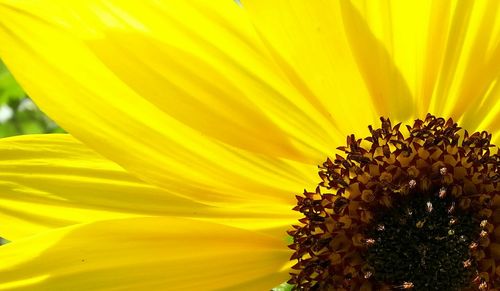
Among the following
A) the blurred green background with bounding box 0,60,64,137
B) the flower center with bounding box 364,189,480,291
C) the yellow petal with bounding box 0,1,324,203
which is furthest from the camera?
the blurred green background with bounding box 0,60,64,137

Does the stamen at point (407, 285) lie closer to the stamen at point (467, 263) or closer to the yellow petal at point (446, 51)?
the stamen at point (467, 263)

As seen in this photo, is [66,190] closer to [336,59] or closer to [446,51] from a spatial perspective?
[336,59]

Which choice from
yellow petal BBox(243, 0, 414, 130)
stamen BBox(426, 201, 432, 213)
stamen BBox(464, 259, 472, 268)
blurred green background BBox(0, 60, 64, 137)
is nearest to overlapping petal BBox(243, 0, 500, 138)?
yellow petal BBox(243, 0, 414, 130)

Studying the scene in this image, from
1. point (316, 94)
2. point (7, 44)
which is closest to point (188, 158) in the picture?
point (316, 94)

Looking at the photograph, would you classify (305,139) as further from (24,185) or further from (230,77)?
(24,185)

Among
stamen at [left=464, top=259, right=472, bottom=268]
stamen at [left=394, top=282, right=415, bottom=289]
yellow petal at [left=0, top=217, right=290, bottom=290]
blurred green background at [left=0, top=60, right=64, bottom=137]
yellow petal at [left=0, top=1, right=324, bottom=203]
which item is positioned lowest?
stamen at [left=394, top=282, right=415, bottom=289]

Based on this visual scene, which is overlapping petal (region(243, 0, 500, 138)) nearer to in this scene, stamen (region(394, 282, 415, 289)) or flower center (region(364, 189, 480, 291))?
flower center (region(364, 189, 480, 291))

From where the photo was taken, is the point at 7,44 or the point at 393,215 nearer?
the point at 7,44

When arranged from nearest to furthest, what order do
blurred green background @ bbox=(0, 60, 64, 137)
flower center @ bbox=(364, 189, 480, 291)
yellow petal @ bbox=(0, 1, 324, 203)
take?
yellow petal @ bbox=(0, 1, 324, 203)
flower center @ bbox=(364, 189, 480, 291)
blurred green background @ bbox=(0, 60, 64, 137)

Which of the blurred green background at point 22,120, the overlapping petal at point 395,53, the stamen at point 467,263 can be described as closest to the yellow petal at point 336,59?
the overlapping petal at point 395,53
